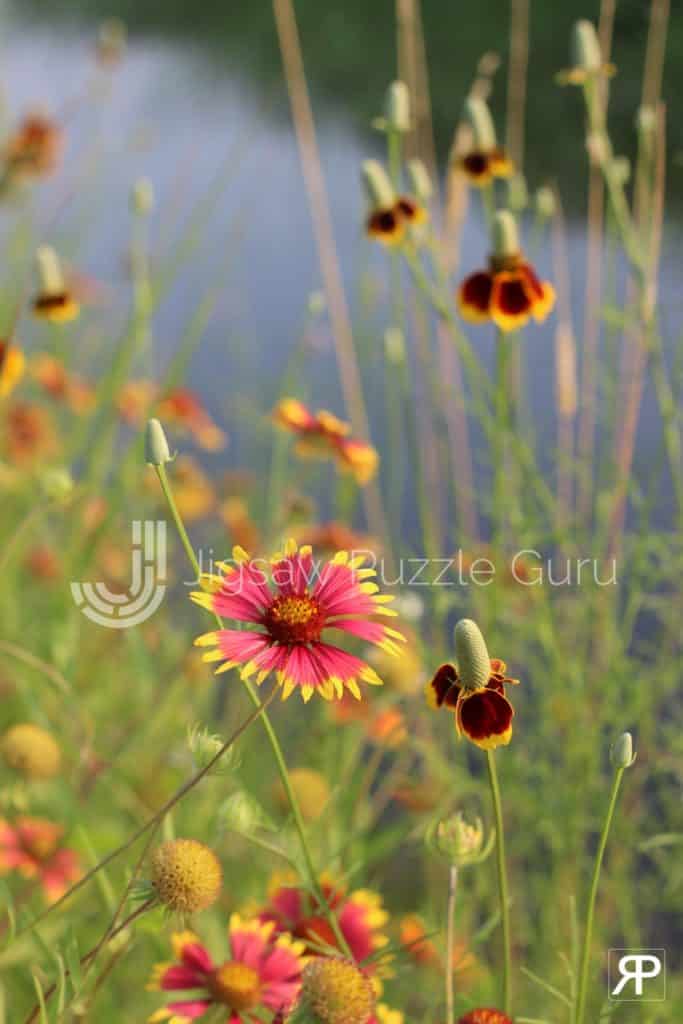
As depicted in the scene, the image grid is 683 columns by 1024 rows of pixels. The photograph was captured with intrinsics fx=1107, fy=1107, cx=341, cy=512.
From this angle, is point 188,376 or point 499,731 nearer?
point 499,731

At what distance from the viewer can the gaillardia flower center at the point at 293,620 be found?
422mm

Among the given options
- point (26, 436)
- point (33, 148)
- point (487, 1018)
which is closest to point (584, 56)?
point (487, 1018)

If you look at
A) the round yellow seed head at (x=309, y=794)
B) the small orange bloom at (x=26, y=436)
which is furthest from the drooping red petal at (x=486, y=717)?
the small orange bloom at (x=26, y=436)

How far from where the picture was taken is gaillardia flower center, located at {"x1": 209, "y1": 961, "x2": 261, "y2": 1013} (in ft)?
1.50

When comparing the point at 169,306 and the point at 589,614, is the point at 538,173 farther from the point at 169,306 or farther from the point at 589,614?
the point at 589,614

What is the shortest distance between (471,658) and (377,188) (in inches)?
19.9

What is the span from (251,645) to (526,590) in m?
0.66

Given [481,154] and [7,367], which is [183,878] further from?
[481,154]

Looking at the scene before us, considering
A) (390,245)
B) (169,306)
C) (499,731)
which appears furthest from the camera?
(169,306)

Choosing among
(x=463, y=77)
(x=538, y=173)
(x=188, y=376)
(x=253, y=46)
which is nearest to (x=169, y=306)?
(x=188, y=376)

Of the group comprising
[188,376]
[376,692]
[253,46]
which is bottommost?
[376,692]

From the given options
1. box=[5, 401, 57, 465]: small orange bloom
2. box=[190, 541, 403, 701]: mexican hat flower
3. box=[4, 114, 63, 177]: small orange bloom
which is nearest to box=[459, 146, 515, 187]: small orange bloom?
box=[190, 541, 403, 701]: mexican hat flower

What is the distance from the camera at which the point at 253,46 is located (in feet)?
16.4

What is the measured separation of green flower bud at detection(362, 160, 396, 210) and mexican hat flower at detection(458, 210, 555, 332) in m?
0.12
